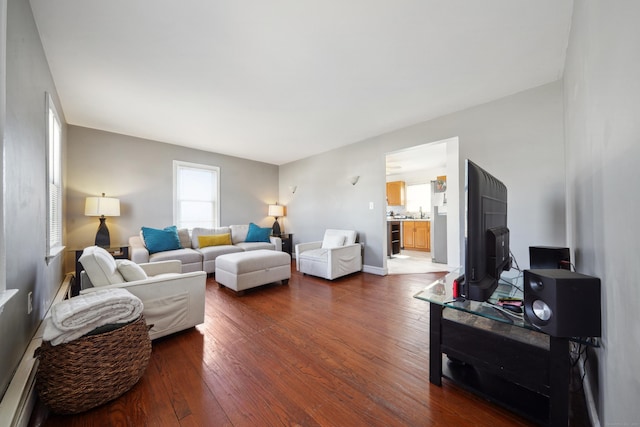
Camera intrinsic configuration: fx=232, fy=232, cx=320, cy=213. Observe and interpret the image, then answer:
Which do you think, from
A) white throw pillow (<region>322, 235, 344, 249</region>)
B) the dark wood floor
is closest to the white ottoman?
the dark wood floor

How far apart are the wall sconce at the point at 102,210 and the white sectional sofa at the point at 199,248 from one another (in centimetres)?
35

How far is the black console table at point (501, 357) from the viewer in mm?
1062

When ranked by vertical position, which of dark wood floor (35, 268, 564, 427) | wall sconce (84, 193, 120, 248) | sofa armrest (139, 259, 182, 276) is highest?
wall sconce (84, 193, 120, 248)

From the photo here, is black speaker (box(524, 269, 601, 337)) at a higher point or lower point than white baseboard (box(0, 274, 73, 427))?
higher

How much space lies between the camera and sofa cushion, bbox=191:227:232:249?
4.39 m

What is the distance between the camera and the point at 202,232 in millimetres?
4520

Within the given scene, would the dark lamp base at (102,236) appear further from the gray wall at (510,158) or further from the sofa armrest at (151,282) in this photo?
the gray wall at (510,158)

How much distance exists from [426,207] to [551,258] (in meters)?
5.85

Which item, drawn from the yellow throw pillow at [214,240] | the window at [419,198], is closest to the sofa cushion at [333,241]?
the yellow throw pillow at [214,240]

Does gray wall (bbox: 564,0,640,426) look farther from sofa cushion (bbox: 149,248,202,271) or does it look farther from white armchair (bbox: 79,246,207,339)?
sofa cushion (bbox: 149,248,202,271)

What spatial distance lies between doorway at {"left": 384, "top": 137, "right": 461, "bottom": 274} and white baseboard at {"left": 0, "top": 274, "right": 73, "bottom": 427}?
12.8 ft

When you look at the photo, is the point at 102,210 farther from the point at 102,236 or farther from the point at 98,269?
the point at 98,269

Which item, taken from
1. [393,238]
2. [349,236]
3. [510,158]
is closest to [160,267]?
[349,236]

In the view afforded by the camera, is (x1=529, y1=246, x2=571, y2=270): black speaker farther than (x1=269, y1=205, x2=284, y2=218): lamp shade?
→ No
